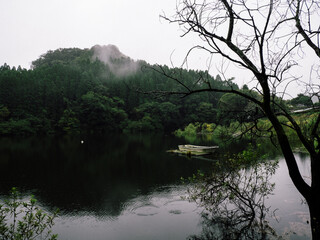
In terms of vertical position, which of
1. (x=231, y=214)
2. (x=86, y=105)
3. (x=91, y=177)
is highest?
(x=86, y=105)

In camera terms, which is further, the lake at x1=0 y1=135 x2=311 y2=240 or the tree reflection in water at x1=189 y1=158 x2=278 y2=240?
the lake at x1=0 y1=135 x2=311 y2=240

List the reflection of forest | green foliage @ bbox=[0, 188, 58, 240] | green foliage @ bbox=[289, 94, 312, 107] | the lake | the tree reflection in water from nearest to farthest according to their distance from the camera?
1. green foliage @ bbox=[0, 188, 58, 240]
2. green foliage @ bbox=[289, 94, 312, 107]
3. the tree reflection in water
4. the lake
5. the reflection of forest

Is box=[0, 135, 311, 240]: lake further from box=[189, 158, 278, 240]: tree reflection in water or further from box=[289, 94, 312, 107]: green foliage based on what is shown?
box=[289, 94, 312, 107]: green foliage

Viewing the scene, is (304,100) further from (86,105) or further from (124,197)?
(86,105)

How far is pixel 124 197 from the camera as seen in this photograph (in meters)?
10.7

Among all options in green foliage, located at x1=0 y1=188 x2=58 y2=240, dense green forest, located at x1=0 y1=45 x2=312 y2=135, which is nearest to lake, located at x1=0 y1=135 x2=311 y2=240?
green foliage, located at x1=0 y1=188 x2=58 y2=240

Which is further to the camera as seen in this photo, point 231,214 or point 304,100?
point 231,214

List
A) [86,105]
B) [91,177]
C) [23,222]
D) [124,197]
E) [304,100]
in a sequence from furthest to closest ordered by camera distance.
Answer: [86,105]
[91,177]
[124,197]
[23,222]
[304,100]

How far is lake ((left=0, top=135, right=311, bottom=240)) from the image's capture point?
7625 millimetres

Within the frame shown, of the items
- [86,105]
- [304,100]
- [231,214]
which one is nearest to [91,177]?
[231,214]

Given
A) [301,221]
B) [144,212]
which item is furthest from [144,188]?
[301,221]

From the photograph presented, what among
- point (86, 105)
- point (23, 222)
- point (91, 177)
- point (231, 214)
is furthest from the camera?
point (86, 105)

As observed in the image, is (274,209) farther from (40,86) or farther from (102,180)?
(40,86)

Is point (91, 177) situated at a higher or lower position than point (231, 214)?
higher
